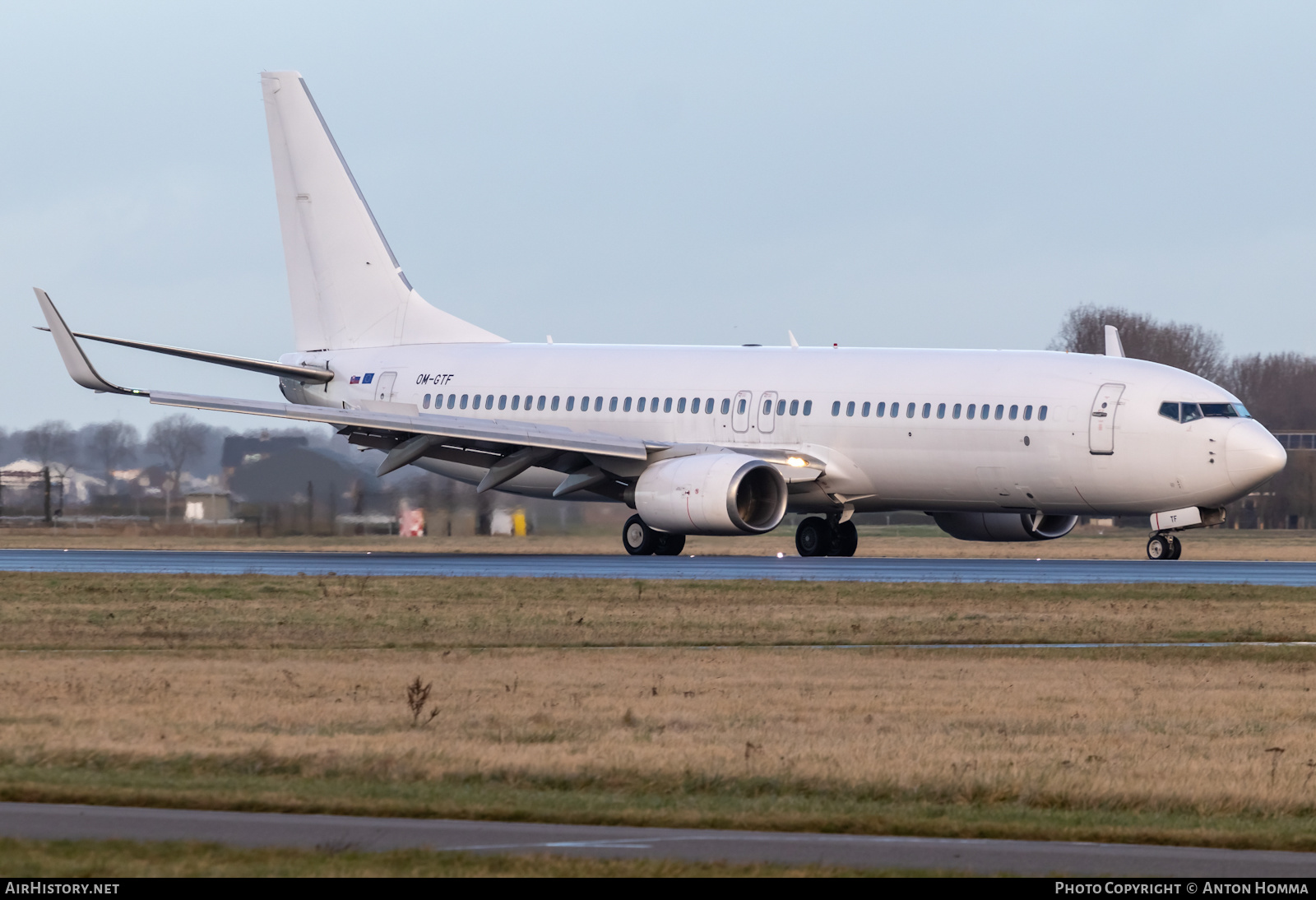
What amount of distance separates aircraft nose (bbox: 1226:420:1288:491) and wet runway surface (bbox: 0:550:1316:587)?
1.60 meters

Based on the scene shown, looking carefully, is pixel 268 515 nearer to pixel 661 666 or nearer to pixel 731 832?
pixel 661 666

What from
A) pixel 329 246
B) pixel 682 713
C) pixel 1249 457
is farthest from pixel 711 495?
pixel 682 713

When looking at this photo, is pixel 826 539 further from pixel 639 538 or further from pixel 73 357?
pixel 73 357

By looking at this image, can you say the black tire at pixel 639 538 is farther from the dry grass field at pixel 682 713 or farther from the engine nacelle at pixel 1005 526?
the dry grass field at pixel 682 713

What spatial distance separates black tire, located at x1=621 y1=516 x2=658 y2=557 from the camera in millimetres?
38031

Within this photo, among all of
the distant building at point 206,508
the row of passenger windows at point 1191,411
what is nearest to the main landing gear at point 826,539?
the row of passenger windows at point 1191,411

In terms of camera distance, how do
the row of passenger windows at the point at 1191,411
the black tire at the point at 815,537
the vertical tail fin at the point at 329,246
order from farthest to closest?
the vertical tail fin at the point at 329,246
the black tire at the point at 815,537
the row of passenger windows at the point at 1191,411

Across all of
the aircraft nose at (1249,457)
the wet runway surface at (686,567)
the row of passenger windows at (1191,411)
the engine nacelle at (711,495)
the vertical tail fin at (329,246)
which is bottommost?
the wet runway surface at (686,567)

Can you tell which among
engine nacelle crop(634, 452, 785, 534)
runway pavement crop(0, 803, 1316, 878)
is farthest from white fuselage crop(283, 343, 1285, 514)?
runway pavement crop(0, 803, 1316, 878)

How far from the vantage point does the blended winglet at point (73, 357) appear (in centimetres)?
3650

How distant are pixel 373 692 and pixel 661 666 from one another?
3.33 meters

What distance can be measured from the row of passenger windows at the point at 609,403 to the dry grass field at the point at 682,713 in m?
11.6

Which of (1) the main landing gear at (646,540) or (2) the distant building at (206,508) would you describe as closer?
(1) the main landing gear at (646,540)

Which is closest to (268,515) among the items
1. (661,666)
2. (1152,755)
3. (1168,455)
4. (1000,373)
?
(1000,373)
